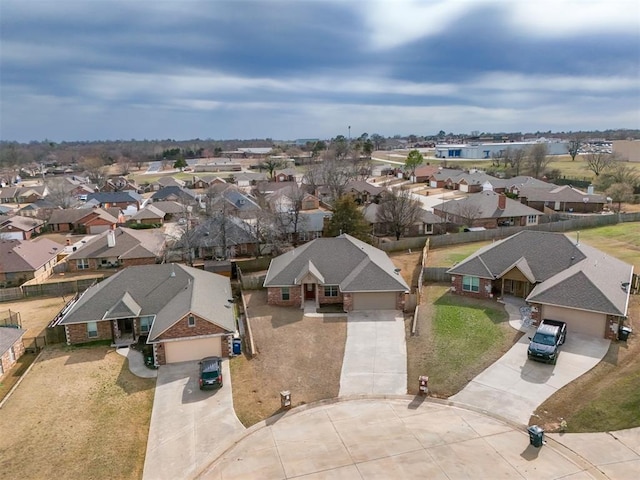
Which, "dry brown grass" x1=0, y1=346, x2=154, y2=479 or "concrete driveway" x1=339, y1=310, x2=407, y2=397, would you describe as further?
"concrete driveway" x1=339, y1=310, x2=407, y2=397

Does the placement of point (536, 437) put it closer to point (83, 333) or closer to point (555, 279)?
point (555, 279)

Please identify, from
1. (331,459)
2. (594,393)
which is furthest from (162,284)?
(594,393)

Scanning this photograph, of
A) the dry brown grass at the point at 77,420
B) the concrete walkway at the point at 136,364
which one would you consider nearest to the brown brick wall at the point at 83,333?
the dry brown grass at the point at 77,420

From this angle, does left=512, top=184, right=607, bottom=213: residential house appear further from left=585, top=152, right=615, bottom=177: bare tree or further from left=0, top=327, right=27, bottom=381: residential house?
left=0, top=327, right=27, bottom=381: residential house

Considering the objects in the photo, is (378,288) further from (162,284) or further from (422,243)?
(422,243)

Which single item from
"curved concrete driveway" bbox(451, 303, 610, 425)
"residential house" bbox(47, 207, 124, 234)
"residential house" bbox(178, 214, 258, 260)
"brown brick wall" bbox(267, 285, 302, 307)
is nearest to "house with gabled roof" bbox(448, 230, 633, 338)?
"curved concrete driveway" bbox(451, 303, 610, 425)
